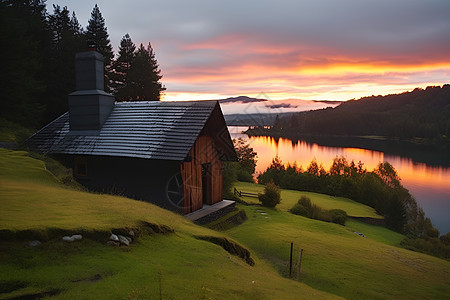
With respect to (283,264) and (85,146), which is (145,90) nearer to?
(85,146)

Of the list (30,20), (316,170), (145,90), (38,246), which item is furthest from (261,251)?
(316,170)

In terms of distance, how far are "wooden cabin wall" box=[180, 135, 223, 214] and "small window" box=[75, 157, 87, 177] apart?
230 inches

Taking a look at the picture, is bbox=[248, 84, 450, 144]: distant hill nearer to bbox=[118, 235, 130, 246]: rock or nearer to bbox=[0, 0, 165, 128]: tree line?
bbox=[0, 0, 165, 128]: tree line

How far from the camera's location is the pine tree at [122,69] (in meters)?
43.7

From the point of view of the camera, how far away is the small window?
16.7 meters

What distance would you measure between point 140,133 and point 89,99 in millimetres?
4357

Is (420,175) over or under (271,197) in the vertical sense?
under

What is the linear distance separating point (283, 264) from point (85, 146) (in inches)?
460

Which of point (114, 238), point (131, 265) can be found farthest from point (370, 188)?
point (131, 265)

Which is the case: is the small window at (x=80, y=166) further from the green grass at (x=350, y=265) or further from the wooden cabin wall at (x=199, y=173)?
the green grass at (x=350, y=265)

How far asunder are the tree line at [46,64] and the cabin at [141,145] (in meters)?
4.10

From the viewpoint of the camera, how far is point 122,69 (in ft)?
147

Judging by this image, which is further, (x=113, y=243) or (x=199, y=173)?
(x=199, y=173)

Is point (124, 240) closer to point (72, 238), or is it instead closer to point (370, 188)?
point (72, 238)
